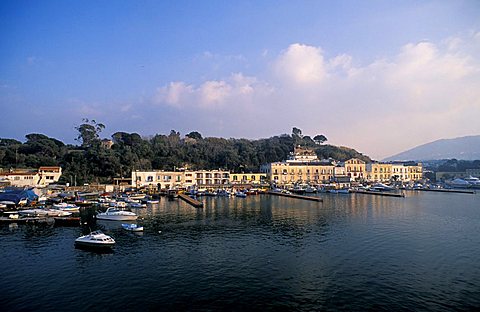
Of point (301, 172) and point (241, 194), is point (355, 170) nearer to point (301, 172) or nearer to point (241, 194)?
point (301, 172)

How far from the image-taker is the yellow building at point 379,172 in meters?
81.9

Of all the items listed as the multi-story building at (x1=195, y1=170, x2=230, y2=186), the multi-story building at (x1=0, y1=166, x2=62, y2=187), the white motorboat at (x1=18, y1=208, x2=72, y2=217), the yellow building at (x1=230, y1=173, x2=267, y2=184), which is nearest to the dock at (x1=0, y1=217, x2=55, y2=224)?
the white motorboat at (x1=18, y1=208, x2=72, y2=217)

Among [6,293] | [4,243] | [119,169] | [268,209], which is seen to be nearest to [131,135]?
[119,169]

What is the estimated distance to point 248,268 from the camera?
16.4 m

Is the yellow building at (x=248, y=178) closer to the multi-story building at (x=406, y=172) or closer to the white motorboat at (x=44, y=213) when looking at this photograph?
Answer: the multi-story building at (x=406, y=172)

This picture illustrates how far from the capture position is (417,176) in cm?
8756

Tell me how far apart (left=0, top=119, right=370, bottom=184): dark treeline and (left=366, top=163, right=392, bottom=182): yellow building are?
59.9ft

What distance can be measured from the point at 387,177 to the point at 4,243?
266 ft

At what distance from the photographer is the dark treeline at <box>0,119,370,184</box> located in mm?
60594

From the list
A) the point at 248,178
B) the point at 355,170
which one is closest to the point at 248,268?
the point at 248,178

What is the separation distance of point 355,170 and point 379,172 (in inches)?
304

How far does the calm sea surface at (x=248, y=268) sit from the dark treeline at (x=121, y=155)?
34.8 meters

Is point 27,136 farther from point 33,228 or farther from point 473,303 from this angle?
point 473,303

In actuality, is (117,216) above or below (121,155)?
below
